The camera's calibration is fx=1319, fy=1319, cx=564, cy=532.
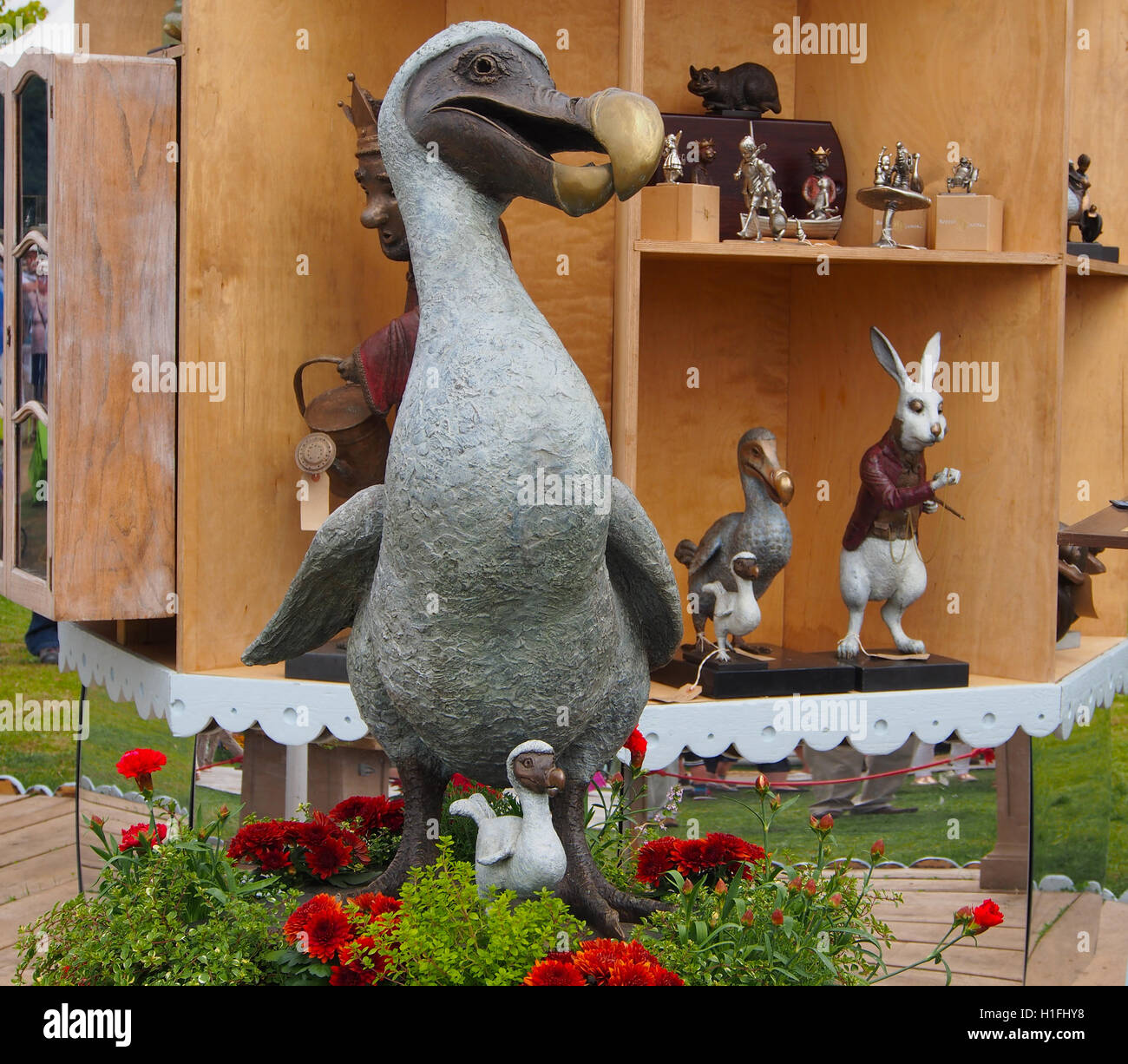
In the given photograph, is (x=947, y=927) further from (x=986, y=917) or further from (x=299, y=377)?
(x=299, y=377)

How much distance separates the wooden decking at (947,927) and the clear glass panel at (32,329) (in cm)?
183

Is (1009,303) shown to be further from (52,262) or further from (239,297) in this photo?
(52,262)

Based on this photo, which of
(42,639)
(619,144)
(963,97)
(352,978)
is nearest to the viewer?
(619,144)

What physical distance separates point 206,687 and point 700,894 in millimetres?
989

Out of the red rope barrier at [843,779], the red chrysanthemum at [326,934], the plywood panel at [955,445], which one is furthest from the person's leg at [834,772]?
the red chrysanthemum at [326,934]

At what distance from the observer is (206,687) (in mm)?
2098

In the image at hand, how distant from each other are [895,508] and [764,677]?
37cm

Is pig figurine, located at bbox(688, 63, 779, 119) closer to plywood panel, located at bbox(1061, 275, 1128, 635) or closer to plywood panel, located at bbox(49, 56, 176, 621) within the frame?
plywood panel, located at bbox(1061, 275, 1128, 635)

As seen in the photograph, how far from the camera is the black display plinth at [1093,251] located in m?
2.44

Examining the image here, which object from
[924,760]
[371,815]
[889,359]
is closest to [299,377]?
[371,815]

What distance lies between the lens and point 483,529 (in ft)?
3.99

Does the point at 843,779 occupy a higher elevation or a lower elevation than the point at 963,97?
lower

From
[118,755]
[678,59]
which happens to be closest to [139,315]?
[118,755]

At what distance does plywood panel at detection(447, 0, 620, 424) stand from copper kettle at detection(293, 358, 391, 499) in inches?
18.1
